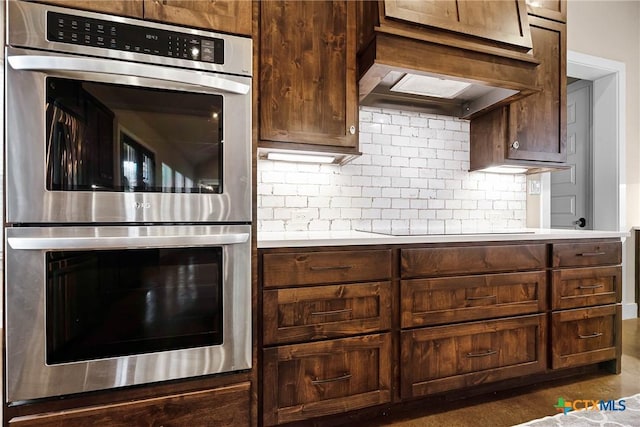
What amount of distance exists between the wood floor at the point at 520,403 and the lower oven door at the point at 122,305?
3.22 ft

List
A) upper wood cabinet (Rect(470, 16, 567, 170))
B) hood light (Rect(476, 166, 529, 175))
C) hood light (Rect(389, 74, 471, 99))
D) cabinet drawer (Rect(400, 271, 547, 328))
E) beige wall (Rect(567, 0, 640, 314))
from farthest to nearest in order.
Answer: beige wall (Rect(567, 0, 640, 314)), hood light (Rect(476, 166, 529, 175)), upper wood cabinet (Rect(470, 16, 567, 170)), hood light (Rect(389, 74, 471, 99)), cabinet drawer (Rect(400, 271, 547, 328))

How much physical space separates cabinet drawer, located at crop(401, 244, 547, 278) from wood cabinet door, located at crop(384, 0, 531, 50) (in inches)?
45.1

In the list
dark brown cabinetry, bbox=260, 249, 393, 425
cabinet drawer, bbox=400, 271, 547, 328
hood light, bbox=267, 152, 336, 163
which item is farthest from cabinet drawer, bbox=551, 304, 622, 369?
hood light, bbox=267, 152, 336, 163

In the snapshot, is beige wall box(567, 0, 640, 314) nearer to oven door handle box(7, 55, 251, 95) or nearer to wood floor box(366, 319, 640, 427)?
wood floor box(366, 319, 640, 427)

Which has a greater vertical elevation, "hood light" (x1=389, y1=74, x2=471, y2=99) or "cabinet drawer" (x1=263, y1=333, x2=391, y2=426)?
"hood light" (x1=389, y1=74, x2=471, y2=99)

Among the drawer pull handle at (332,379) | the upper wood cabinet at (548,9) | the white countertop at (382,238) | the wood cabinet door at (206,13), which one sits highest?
the upper wood cabinet at (548,9)

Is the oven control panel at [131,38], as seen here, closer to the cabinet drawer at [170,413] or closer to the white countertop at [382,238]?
the white countertop at [382,238]

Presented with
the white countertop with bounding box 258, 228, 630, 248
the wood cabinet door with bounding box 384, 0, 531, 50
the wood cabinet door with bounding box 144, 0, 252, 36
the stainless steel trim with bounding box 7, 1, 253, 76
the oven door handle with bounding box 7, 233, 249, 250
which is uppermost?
the wood cabinet door with bounding box 384, 0, 531, 50

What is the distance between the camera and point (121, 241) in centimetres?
126

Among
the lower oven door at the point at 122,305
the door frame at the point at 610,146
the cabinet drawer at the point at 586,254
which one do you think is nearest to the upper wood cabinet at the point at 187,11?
the lower oven door at the point at 122,305

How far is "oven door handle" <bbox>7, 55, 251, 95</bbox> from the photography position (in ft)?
3.85

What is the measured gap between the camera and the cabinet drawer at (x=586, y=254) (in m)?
2.02

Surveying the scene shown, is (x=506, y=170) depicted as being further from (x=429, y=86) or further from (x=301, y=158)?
(x=301, y=158)

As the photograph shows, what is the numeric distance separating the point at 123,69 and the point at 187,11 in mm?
344
